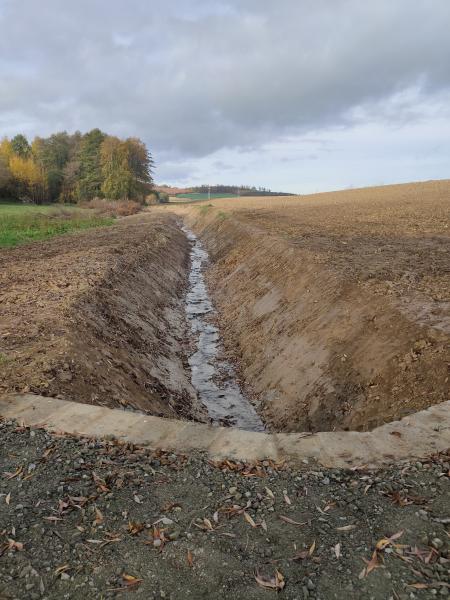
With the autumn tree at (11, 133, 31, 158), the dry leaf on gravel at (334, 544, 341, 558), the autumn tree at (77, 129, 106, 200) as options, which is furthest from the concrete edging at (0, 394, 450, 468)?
the autumn tree at (11, 133, 31, 158)

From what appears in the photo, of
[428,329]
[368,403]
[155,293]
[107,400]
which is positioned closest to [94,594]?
[107,400]

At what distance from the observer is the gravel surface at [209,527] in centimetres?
339

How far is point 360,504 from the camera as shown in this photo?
4.25m

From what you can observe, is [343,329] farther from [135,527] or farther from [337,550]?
[135,527]

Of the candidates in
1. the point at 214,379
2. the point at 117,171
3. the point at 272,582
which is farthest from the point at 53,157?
the point at 272,582

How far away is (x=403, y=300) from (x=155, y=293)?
10739 mm

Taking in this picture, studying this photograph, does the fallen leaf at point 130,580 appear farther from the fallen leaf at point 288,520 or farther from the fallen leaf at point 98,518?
the fallen leaf at point 288,520

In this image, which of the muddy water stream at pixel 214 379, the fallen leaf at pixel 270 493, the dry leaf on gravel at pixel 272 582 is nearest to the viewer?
the dry leaf on gravel at pixel 272 582

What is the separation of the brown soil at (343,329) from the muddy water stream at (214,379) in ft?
1.38

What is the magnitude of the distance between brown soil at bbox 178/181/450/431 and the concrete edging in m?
1.59

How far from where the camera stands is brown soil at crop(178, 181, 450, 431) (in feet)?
25.9

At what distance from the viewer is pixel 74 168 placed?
90750 mm

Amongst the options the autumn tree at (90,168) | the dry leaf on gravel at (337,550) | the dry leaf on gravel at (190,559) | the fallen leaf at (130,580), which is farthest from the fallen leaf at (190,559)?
the autumn tree at (90,168)

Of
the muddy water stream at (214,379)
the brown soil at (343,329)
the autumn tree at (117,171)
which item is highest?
the autumn tree at (117,171)
